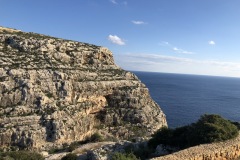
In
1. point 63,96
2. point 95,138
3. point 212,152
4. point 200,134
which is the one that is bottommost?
point 95,138

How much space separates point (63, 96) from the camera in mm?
69312

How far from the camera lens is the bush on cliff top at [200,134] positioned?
35.2 m

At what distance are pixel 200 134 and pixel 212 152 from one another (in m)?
4.59

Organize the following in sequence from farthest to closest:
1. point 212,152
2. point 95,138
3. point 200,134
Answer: point 95,138 < point 200,134 < point 212,152

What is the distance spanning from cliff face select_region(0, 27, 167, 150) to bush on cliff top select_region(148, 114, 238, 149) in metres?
28.4

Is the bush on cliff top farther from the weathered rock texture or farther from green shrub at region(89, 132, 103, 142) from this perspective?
green shrub at region(89, 132, 103, 142)

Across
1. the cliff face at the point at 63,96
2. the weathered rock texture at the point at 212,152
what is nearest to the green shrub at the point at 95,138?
the cliff face at the point at 63,96

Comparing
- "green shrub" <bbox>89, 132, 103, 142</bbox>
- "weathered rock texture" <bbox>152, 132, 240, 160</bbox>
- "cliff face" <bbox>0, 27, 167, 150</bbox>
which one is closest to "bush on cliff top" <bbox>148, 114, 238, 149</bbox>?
"weathered rock texture" <bbox>152, 132, 240, 160</bbox>

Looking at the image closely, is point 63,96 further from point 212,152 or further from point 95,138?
point 212,152

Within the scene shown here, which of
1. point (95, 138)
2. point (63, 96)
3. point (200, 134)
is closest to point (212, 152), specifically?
point (200, 134)

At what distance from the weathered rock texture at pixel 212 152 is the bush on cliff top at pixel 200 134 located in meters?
1.22

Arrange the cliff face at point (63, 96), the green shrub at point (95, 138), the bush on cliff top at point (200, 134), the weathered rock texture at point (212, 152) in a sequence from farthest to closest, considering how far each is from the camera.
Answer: the green shrub at point (95, 138), the cliff face at point (63, 96), the bush on cliff top at point (200, 134), the weathered rock texture at point (212, 152)

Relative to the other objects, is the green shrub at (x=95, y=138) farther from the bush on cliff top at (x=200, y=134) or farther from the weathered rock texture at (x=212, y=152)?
the weathered rock texture at (x=212, y=152)

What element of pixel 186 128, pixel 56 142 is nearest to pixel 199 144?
pixel 186 128
